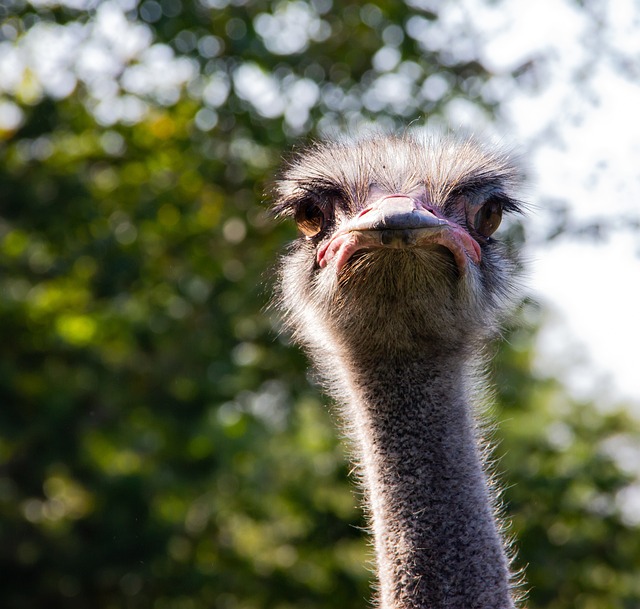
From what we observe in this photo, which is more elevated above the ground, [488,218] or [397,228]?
[397,228]

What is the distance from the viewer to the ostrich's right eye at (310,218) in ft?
8.80

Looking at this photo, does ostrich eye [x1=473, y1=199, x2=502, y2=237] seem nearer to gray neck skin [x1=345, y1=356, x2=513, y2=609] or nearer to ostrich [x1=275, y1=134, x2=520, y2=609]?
ostrich [x1=275, y1=134, x2=520, y2=609]

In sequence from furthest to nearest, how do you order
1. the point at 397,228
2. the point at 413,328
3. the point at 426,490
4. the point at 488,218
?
the point at 488,218, the point at 413,328, the point at 426,490, the point at 397,228

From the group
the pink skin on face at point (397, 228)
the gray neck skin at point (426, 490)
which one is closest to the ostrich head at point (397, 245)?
the pink skin on face at point (397, 228)

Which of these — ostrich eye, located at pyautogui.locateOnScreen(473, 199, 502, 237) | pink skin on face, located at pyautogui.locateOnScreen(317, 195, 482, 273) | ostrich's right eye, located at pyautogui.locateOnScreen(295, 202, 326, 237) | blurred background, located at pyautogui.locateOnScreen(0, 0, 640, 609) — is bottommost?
blurred background, located at pyautogui.locateOnScreen(0, 0, 640, 609)

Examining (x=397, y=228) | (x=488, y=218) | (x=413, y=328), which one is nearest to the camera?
(x=397, y=228)

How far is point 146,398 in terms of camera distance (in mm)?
6465

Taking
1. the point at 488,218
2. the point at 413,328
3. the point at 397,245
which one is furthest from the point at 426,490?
the point at 488,218

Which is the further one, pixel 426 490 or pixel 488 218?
pixel 488 218

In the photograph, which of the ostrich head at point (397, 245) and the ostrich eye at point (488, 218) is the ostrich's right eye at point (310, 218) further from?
the ostrich eye at point (488, 218)

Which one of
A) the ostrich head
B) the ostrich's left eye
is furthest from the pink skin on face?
the ostrich's left eye

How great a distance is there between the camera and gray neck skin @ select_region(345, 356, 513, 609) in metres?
2.17

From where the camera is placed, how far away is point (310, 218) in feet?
8.93

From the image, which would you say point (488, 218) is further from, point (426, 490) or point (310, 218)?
point (426, 490)
